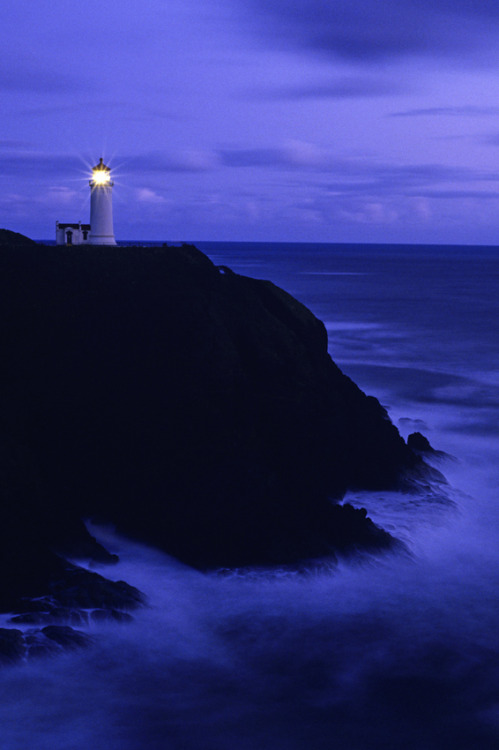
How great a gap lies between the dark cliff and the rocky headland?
0.04m

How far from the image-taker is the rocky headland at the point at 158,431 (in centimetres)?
1920

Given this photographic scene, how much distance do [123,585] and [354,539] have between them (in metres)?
6.27

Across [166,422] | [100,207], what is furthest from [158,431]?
[100,207]

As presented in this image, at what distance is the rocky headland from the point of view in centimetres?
1920

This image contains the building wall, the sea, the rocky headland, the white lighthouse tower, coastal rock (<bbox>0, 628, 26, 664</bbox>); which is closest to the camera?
the sea

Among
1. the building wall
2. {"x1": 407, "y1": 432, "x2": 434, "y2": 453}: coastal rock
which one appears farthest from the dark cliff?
the building wall

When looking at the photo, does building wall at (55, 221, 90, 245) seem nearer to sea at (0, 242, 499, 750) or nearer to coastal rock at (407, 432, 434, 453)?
sea at (0, 242, 499, 750)

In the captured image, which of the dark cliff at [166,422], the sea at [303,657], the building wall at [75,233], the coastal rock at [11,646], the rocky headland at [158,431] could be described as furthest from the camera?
the building wall at [75,233]

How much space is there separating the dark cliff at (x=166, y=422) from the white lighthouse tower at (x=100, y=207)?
167 inches

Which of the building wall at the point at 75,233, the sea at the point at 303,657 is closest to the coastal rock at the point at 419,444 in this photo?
the sea at the point at 303,657

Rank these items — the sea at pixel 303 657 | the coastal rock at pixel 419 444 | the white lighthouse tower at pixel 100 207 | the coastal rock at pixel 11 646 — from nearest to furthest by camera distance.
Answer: the sea at pixel 303 657 < the coastal rock at pixel 11 646 < the coastal rock at pixel 419 444 < the white lighthouse tower at pixel 100 207

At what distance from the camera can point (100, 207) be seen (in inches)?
1168

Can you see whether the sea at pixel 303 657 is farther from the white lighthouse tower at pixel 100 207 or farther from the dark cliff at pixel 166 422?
the white lighthouse tower at pixel 100 207

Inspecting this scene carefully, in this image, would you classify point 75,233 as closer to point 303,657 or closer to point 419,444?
point 419,444
